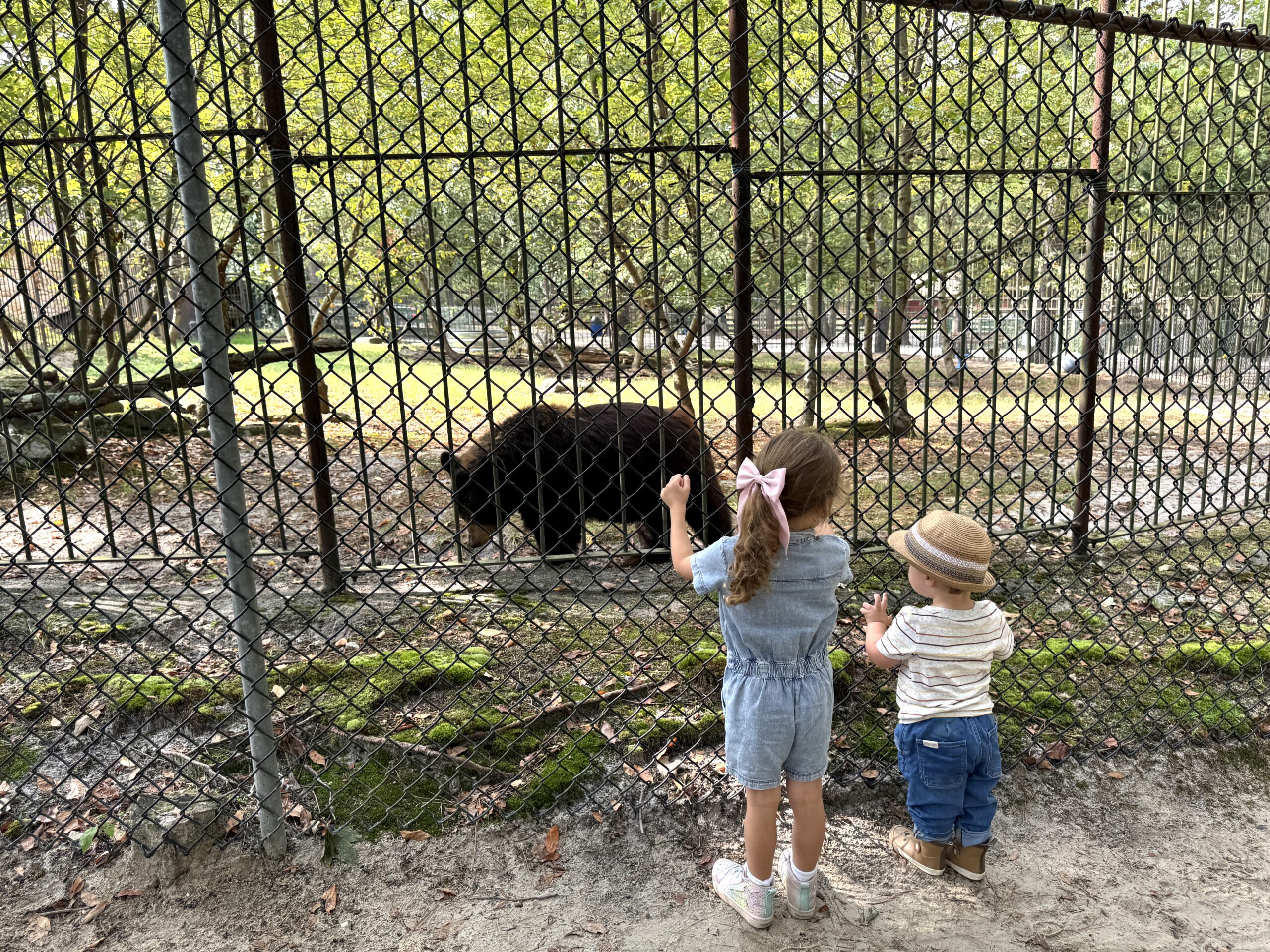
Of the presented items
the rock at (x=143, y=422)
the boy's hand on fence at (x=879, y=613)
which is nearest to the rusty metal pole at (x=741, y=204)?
the boy's hand on fence at (x=879, y=613)

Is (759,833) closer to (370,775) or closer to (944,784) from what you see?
(944,784)

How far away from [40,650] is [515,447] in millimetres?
2882

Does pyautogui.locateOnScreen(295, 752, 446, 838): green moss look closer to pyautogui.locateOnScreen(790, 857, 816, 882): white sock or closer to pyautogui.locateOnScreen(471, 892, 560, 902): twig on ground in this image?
pyautogui.locateOnScreen(471, 892, 560, 902): twig on ground

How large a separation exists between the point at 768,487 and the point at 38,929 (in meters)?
2.52

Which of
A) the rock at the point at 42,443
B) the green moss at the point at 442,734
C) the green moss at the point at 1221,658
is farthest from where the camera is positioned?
the rock at the point at 42,443

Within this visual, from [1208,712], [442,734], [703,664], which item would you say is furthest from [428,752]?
[1208,712]

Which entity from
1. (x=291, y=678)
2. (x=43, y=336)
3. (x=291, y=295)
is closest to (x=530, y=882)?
(x=291, y=678)

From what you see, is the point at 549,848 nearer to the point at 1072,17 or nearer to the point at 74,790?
the point at 74,790

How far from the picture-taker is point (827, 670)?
8.36ft

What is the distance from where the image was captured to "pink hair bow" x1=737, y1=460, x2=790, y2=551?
7.27 feet

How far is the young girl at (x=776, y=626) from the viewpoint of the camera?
2.29 meters

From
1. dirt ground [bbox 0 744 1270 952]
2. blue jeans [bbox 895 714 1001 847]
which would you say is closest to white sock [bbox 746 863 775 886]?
dirt ground [bbox 0 744 1270 952]

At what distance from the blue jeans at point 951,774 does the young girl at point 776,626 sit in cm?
33

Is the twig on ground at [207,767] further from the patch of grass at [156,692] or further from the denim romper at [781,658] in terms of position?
the denim romper at [781,658]
